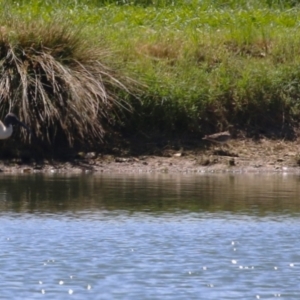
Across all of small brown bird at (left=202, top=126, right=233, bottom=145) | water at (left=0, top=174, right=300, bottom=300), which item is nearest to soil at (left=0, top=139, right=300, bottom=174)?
small brown bird at (left=202, top=126, right=233, bottom=145)

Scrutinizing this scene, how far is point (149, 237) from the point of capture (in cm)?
979

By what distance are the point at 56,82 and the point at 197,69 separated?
2518mm

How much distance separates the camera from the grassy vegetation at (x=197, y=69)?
15461 millimetres

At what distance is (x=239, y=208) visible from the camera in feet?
37.2

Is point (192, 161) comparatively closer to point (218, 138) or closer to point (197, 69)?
point (218, 138)

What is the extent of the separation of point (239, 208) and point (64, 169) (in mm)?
3788

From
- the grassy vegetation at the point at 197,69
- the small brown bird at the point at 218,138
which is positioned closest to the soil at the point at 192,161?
the small brown bird at the point at 218,138

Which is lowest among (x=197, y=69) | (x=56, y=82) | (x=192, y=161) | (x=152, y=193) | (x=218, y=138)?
(x=152, y=193)

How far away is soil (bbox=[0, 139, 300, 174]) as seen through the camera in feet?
47.8

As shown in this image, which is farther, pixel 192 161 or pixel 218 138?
pixel 218 138

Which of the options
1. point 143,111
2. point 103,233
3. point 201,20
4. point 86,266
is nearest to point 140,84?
point 143,111

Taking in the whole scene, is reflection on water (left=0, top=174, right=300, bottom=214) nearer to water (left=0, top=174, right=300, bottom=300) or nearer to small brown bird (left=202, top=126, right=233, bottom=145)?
water (left=0, top=174, right=300, bottom=300)

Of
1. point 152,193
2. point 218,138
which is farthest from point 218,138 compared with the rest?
point 152,193

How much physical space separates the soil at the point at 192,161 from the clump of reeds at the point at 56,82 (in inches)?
15.2
